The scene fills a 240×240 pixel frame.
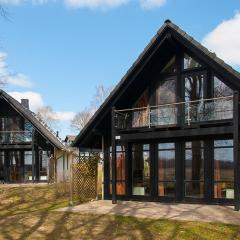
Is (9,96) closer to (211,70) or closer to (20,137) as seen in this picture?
(20,137)

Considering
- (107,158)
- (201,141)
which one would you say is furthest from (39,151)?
(201,141)

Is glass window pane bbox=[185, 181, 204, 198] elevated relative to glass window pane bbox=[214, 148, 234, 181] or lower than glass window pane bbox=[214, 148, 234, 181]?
lower

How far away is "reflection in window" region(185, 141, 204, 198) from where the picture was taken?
1577 centimetres

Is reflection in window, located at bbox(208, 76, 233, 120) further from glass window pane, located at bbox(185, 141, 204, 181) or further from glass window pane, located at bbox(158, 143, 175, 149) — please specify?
glass window pane, located at bbox(158, 143, 175, 149)

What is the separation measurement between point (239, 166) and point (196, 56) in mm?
4456

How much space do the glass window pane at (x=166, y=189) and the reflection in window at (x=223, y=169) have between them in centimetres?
169

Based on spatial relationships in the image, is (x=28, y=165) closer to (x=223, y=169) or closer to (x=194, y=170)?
(x=194, y=170)

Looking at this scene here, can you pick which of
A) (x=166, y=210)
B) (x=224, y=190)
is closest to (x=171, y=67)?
(x=224, y=190)

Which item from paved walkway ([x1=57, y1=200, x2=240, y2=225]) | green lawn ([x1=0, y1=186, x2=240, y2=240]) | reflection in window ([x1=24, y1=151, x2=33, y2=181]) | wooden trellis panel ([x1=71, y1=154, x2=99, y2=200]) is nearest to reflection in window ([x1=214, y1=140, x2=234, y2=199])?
paved walkway ([x1=57, y1=200, x2=240, y2=225])

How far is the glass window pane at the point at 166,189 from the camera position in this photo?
16.4 m

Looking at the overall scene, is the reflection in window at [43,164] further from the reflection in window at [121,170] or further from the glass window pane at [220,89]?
the glass window pane at [220,89]

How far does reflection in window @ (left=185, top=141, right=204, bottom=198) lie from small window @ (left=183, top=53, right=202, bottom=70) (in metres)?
2.89

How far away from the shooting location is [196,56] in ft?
53.3

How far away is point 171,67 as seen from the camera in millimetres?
17125
